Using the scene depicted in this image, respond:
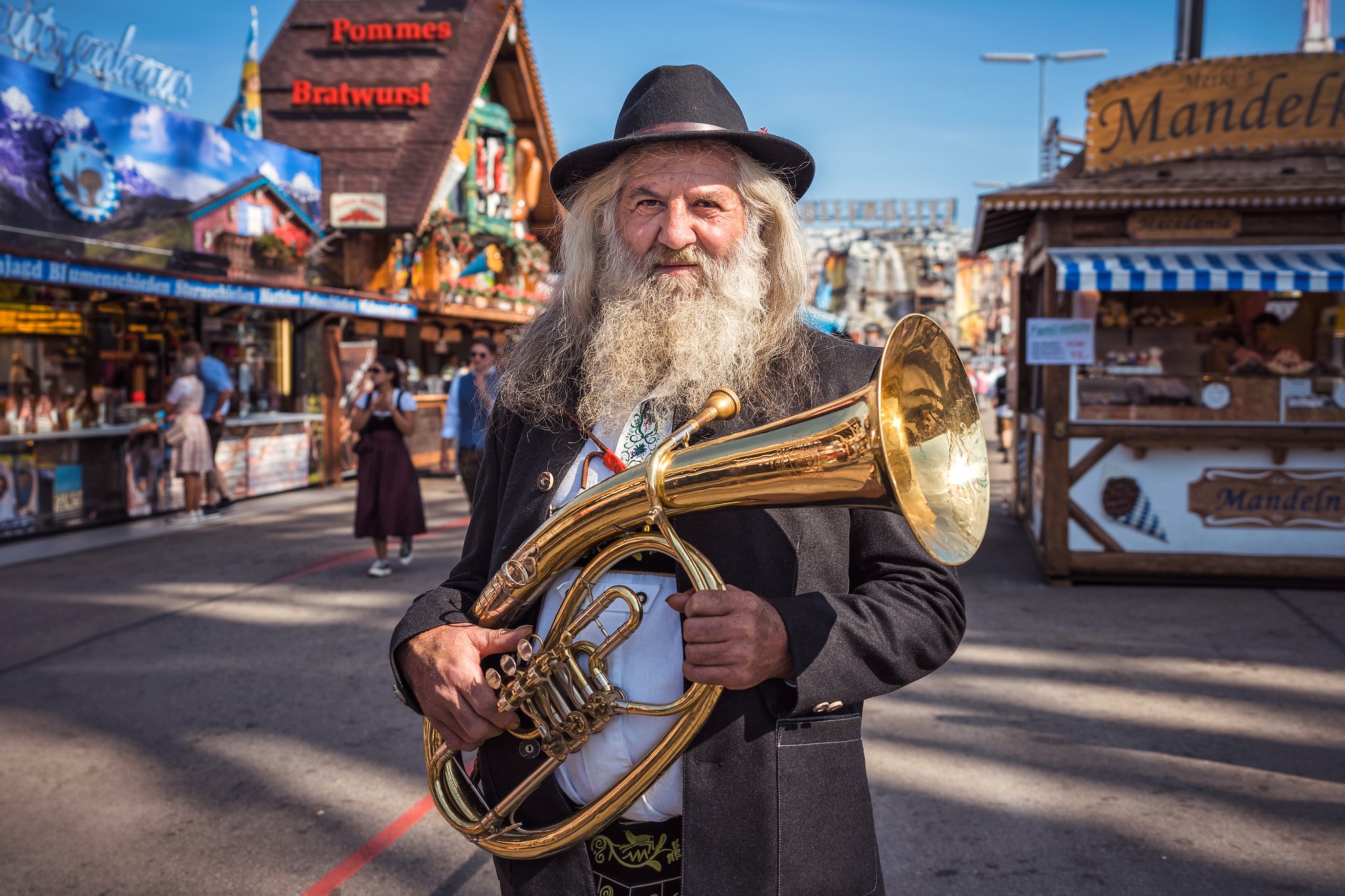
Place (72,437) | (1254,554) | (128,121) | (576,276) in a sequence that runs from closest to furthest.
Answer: (576,276)
(1254,554)
(72,437)
(128,121)

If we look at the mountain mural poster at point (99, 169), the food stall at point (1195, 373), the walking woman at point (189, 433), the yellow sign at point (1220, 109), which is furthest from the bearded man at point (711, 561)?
the walking woman at point (189, 433)

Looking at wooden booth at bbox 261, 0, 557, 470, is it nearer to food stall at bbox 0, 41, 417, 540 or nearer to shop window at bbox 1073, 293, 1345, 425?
food stall at bbox 0, 41, 417, 540

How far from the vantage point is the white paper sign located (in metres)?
6.91

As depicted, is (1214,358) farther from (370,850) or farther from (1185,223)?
(370,850)

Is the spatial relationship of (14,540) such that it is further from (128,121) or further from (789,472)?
(789,472)

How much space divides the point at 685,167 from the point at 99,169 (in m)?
10.2

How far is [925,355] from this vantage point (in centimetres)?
142

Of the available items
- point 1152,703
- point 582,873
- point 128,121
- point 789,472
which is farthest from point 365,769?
point 128,121

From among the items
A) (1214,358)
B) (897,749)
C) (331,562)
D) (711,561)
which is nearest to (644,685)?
(711,561)

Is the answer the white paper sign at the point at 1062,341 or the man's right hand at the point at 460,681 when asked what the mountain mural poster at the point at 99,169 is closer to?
the white paper sign at the point at 1062,341

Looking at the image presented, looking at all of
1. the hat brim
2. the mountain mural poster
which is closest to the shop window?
the hat brim

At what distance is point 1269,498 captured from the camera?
6.81 meters

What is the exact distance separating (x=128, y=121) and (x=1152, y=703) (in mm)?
11021

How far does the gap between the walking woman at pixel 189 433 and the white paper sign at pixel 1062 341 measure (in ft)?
27.4
